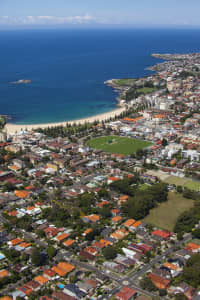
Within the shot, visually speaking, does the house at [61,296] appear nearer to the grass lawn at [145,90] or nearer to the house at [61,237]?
the house at [61,237]

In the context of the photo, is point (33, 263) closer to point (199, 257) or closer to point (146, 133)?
point (199, 257)

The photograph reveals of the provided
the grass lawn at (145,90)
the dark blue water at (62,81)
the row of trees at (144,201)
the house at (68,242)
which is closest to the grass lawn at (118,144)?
the row of trees at (144,201)

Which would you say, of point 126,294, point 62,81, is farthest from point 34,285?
point 62,81

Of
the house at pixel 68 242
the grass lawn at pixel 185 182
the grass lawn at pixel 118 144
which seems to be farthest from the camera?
the grass lawn at pixel 118 144

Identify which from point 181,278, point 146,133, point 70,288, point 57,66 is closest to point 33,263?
point 70,288

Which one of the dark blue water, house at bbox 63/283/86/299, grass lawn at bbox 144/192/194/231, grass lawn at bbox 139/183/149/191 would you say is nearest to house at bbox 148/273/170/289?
house at bbox 63/283/86/299

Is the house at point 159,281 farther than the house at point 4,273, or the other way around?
the house at point 4,273

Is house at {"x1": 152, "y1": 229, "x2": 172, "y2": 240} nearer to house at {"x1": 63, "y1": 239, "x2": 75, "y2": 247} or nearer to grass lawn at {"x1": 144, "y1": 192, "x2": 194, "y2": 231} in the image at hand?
grass lawn at {"x1": 144, "y1": 192, "x2": 194, "y2": 231}
